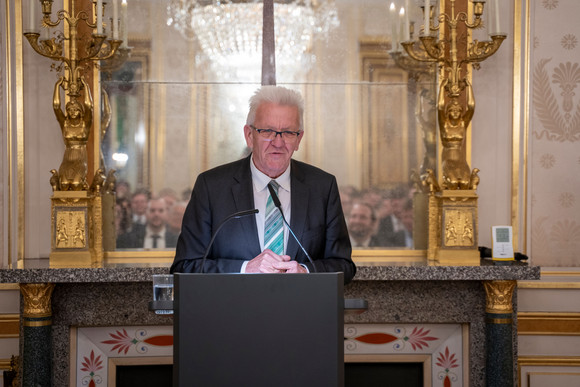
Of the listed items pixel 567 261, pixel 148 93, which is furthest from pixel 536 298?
pixel 148 93

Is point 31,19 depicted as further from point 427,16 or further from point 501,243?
point 501,243

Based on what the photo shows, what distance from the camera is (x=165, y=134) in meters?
3.40

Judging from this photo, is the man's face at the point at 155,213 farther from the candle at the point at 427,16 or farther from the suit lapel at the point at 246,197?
the candle at the point at 427,16

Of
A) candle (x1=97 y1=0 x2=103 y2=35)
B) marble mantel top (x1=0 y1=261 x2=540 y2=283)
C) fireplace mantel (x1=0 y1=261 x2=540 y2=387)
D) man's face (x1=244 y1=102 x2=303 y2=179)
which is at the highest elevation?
candle (x1=97 y1=0 x2=103 y2=35)

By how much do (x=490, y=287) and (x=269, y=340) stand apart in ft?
6.04

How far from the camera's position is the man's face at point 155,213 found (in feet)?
→ 11.1

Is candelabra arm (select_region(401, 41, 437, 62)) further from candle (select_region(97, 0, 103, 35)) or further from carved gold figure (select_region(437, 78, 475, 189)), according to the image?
candle (select_region(97, 0, 103, 35))

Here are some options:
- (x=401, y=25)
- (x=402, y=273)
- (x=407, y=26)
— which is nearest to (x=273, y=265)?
(x=402, y=273)

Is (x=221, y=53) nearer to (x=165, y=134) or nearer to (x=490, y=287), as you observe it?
(x=165, y=134)

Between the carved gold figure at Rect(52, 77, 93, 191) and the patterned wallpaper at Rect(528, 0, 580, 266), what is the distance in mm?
2070

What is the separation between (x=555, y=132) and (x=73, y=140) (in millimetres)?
2229

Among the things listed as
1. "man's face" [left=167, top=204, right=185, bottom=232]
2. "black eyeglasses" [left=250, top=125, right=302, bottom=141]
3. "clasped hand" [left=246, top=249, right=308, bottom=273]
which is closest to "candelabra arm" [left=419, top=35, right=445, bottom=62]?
"black eyeglasses" [left=250, top=125, right=302, bottom=141]

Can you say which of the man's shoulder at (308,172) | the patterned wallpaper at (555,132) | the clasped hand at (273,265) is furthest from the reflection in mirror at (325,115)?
the clasped hand at (273,265)

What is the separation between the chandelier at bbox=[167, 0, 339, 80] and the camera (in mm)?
3381
